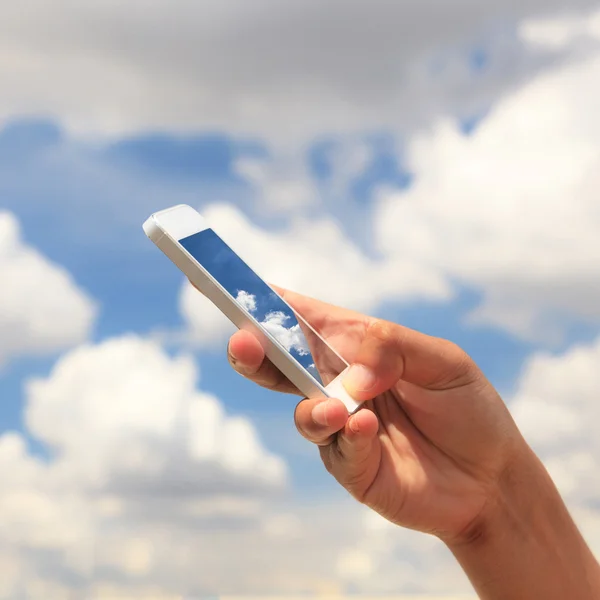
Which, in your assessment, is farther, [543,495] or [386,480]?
[543,495]

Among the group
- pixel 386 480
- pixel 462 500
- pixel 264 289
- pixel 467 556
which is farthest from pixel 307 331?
pixel 467 556

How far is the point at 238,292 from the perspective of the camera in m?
2.71

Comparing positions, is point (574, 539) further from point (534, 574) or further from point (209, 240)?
point (209, 240)

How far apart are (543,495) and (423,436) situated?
528 millimetres

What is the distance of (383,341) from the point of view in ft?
8.31

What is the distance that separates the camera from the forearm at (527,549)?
2879 millimetres

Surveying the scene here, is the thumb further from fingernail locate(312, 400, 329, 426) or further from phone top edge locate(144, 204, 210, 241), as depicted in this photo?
phone top edge locate(144, 204, 210, 241)

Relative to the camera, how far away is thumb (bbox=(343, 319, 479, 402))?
8.36 feet

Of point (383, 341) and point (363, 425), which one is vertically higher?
point (383, 341)

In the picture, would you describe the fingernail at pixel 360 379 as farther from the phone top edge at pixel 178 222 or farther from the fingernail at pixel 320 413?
the phone top edge at pixel 178 222

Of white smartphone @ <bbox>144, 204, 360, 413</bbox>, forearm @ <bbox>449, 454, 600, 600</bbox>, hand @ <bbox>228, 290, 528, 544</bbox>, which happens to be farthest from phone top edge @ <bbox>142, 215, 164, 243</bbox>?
forearm @ <bbox>449, 454, 600, 600</bbox>

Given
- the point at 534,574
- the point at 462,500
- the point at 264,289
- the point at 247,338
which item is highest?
the point at 264,289

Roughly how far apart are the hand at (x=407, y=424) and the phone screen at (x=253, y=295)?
0.11 metres

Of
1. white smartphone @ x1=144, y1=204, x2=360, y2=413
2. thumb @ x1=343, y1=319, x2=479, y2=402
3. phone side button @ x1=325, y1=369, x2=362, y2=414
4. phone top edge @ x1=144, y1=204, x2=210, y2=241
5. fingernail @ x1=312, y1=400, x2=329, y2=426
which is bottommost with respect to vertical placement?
fingernail @ x1=312, y1=400, x2=329, y2=426
